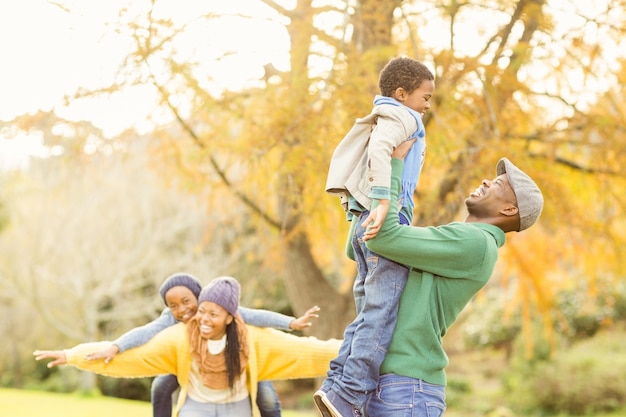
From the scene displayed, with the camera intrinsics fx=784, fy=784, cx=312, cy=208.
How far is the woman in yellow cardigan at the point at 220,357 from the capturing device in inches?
143

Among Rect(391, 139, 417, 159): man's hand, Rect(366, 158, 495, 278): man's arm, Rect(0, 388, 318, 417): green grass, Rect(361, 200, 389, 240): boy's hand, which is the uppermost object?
Rect(391, 139, 417, 159): man's hand

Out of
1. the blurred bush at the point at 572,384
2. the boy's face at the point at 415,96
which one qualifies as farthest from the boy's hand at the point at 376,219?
the blurred bush at the point at 572,384

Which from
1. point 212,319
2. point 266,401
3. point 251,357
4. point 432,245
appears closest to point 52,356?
point 212,319

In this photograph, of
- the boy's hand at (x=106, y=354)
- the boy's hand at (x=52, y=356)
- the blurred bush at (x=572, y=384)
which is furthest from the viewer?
the blurred bush at (x=572, y=384)

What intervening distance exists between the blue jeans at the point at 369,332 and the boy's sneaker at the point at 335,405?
0.02 m

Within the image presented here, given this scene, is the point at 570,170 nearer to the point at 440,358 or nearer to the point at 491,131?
the point at 491,131

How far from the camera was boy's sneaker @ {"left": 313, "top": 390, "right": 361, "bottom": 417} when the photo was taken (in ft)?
7.56

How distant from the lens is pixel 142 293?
1692 cm

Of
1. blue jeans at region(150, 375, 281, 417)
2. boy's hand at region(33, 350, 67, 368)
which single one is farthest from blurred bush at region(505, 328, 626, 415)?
boy's hand at region(33, 350, 67, 368)

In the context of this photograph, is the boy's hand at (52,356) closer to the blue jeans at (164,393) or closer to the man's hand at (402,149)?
the blue jeans at (164,393)

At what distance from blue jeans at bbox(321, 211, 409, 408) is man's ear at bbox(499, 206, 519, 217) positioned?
380 millimetres

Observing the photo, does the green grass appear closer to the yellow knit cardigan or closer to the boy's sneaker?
the yellow knit cardigan

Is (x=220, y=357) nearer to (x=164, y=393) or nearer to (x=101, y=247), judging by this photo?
(x=164, y=393)

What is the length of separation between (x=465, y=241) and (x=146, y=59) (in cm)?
344
